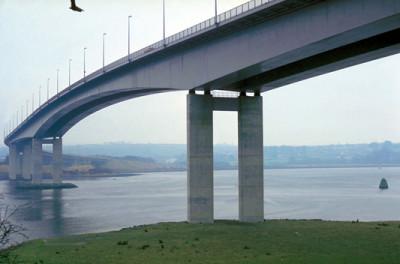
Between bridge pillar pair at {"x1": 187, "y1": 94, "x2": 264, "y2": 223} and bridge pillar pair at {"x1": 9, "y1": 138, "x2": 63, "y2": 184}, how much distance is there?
77737mm

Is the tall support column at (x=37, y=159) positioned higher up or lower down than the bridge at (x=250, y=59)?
lower down

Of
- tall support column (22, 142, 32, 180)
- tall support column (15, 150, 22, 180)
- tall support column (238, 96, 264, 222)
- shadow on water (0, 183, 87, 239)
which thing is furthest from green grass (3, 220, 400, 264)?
tall support column (15, 150, 22, 180)

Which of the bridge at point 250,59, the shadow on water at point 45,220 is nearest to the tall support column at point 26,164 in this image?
the shadow on water at point 45,220

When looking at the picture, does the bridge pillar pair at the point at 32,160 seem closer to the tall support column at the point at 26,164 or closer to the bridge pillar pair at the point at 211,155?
the tall support column at the point at 26,164

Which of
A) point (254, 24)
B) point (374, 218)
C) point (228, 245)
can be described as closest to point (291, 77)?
point (254, 24)

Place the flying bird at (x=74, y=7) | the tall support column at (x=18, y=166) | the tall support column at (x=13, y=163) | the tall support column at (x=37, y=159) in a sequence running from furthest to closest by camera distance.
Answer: the tall support column at (x=18, y=166) < the tall support column at (x=13, y=163) < the tall support column at (x=37, y=159) < the flying bird at (x=74, y=7)

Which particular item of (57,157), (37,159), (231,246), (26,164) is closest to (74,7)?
(231,246)

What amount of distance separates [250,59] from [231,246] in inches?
487

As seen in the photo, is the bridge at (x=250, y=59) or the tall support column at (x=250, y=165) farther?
the tall support column at (x=250, y=165)

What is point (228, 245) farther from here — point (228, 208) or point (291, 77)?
point (228, 208)

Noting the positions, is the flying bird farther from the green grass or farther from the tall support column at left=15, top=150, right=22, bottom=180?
the tall support column at left=15, top=150, right=22, bottom=180

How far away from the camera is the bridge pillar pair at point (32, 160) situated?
363ft

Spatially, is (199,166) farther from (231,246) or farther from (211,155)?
(231,246)

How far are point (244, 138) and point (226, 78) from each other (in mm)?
5081
